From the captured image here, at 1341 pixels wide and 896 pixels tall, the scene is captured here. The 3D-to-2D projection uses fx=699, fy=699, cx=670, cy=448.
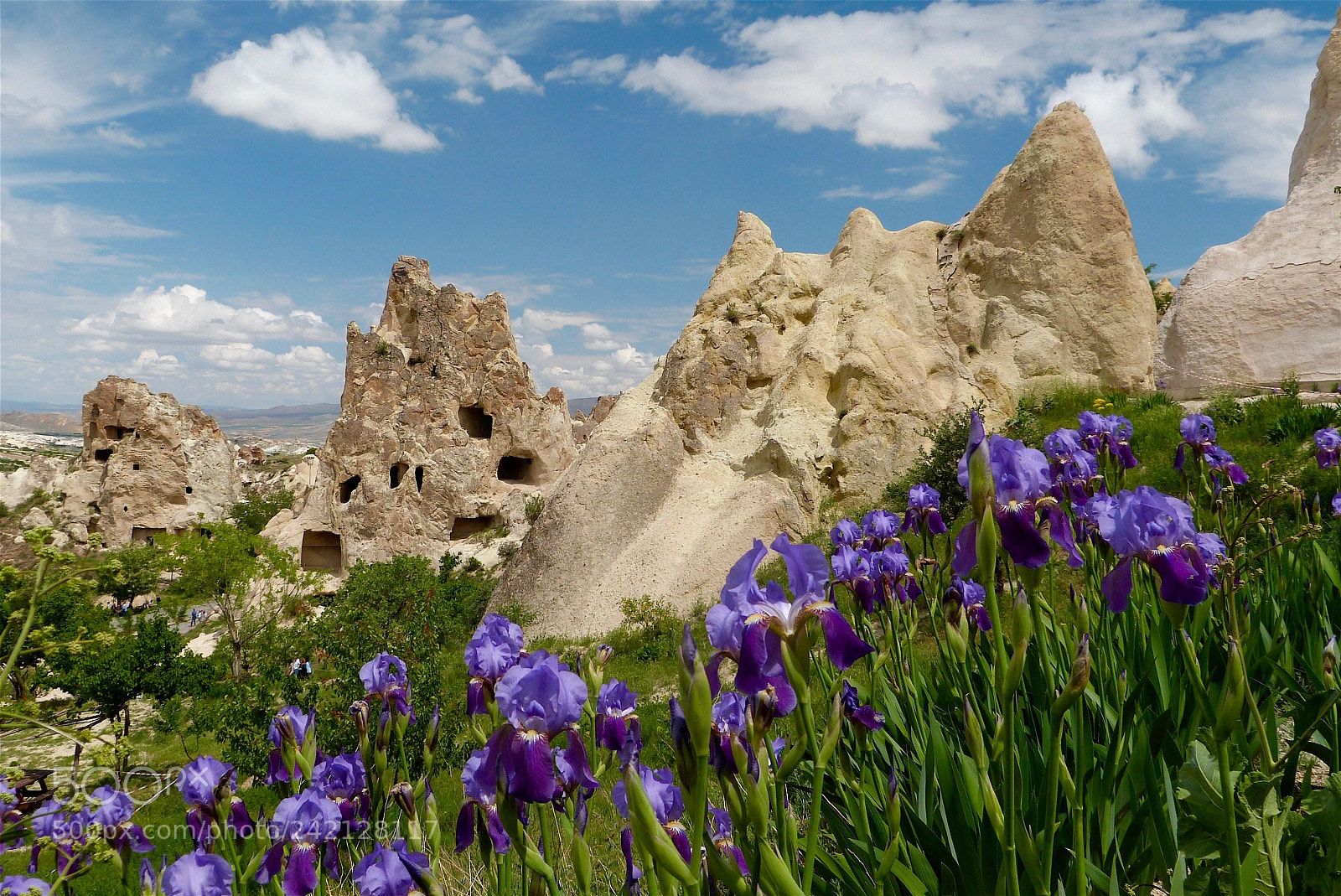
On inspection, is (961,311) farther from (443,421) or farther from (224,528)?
(224,528)

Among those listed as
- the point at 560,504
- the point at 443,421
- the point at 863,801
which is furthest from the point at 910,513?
the point at 443,421

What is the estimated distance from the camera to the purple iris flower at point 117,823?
7.47 ft

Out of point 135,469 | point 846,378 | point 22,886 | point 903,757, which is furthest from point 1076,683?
point 135,469

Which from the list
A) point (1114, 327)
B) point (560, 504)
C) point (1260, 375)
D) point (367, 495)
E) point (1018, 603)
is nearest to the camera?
point (1018, 603)

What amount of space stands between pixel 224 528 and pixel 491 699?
2433 centimetres

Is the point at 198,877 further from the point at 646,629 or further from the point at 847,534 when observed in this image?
the point at 646,629

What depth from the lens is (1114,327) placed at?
46.4 feet

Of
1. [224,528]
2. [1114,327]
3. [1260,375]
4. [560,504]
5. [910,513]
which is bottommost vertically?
[224,528]

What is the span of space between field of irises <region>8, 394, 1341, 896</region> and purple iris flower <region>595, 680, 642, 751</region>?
10 mm

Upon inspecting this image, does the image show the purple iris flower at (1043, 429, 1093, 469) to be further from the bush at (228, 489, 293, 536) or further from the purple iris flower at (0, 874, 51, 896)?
the bush at (228, 489, 293, 536)

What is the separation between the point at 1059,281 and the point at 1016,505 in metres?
15.7

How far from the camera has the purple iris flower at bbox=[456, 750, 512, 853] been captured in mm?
1636

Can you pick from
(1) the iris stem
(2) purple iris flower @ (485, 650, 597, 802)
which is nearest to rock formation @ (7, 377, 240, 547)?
(2) purple iris flower @ (485, 650, 597, 802)

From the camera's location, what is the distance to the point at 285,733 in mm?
2508
